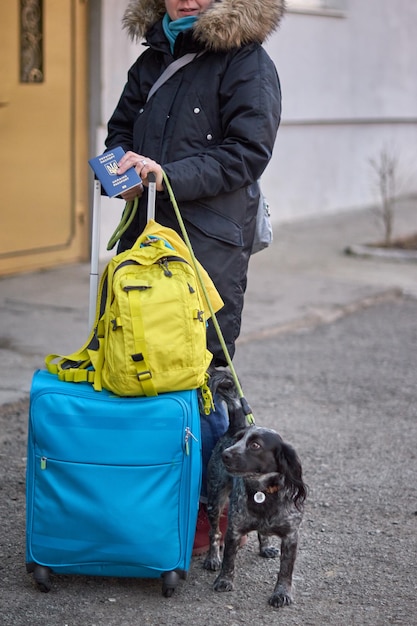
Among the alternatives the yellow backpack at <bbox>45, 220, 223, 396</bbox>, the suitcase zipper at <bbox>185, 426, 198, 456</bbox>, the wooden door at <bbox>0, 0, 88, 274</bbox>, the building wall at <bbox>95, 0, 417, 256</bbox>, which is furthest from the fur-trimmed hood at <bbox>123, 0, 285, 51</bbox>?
the building wall at <bbox>95, 0, 417, 256</bbox>

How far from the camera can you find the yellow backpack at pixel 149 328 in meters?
3.24

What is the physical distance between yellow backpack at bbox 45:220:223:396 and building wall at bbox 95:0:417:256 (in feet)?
25.0

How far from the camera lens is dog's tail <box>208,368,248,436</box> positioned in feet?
12.0

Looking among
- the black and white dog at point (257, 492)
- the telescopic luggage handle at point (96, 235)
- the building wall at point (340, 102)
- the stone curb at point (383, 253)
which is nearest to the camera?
the black and white dog at point (257, 492)

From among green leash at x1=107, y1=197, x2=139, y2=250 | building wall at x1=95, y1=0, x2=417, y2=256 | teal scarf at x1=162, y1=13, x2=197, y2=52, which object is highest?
teal scarf at x1=162, y1=13, x2=197, y2=52

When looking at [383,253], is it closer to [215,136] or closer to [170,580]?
[215,136]

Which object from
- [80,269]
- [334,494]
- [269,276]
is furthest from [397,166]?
[334,494]

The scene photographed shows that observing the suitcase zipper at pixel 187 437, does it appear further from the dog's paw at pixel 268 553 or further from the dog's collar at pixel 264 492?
the dog's paw at pixel 268 553

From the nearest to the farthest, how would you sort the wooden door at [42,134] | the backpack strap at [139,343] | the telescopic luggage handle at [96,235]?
the backpack strap at [139,343] → the telescopic luggage handle at [96,235] → the wooden door at [42,134]

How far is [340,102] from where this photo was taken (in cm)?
1219

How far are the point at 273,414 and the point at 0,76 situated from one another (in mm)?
3794

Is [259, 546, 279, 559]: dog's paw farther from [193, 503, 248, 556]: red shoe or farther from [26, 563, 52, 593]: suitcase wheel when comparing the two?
[26, 563, 52, 593]: suitcase wheel

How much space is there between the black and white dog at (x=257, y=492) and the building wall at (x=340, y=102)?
7.67 meters

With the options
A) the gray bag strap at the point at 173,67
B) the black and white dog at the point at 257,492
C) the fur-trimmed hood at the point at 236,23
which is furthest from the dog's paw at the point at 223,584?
the fur-trimmed hood at the point at 236,23
